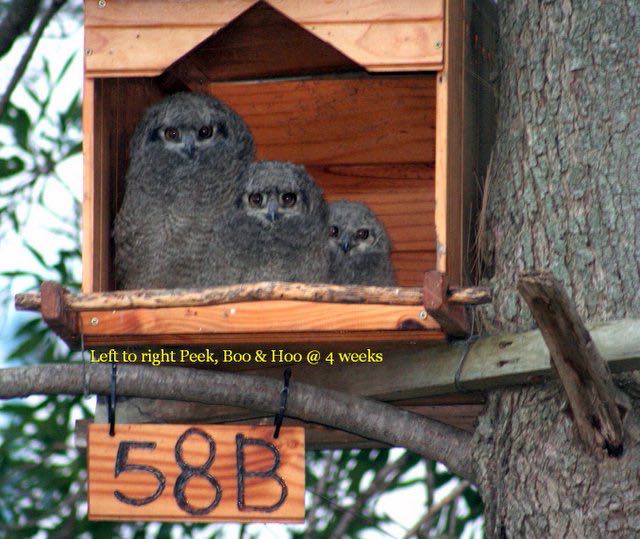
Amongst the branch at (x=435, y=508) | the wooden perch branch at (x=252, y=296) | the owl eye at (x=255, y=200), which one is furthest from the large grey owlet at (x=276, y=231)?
the branch at (x=435, y=508)

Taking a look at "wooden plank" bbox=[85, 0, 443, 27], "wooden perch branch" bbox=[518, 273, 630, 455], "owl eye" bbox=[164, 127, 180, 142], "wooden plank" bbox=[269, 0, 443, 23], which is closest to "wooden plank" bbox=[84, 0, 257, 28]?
"wooden plank" bbox=[85, 0, 443, 27]

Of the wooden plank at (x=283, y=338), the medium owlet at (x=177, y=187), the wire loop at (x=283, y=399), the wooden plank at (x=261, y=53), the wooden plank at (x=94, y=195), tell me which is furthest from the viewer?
the wooden plank at (x=261, y=53)

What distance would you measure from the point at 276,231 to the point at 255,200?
14 cm

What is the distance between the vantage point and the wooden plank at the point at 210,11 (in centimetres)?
335

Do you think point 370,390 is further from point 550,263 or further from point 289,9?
point 289,9

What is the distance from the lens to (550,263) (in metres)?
3.31

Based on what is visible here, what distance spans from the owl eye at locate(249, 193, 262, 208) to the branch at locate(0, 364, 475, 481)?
825 mm

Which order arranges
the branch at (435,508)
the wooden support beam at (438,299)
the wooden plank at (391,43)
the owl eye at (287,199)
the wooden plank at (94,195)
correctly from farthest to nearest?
the branch at (435,508) < the owl eye at (287,199) < the wooden plank at (94,195) < the wooden plank at (391,43) < the wooden support beam at (438,299)

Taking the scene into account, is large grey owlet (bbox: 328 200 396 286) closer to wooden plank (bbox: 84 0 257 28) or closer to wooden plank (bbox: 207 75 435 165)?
wooden plank (bbox: 207 75 435 165)

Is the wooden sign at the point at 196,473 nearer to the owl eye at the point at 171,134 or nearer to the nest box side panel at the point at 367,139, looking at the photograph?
the owl eye at the point at 171,134

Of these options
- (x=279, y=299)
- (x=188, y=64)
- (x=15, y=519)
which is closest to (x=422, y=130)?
(x=188, y=64)

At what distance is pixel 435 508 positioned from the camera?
14.1ft

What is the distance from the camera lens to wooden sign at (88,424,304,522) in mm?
3080

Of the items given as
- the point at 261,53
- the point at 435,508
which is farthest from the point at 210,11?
the point at 435,508
